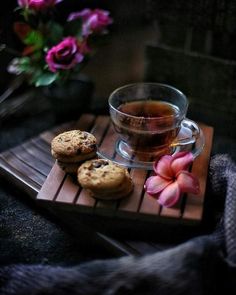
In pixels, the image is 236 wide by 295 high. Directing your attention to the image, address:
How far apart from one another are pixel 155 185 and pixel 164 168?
32 millimetres

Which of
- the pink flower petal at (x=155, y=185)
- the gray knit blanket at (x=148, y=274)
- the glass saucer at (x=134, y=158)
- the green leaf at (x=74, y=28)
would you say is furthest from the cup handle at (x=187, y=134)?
the green leaf at (x=74, y=28)

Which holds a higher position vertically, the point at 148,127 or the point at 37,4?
the point at 37,4

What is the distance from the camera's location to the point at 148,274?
69 centimetres

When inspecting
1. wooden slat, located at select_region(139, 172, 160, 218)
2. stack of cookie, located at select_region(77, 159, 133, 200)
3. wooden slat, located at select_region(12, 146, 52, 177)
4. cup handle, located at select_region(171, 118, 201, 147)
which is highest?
stack of cookie, located at select_region(77, 159, 133, 200)

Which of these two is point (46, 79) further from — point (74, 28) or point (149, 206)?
point (149, 206)

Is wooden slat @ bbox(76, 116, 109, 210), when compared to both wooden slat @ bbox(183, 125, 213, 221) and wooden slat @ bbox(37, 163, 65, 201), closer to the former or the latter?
wooden slat @ bbox(37, 163, 65, 201)

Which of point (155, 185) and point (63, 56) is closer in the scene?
point (155, 185)

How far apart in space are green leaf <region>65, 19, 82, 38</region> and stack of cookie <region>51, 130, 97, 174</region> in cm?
31

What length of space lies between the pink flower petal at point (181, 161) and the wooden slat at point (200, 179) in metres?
0.04

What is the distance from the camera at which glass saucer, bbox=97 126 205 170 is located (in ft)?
2.86

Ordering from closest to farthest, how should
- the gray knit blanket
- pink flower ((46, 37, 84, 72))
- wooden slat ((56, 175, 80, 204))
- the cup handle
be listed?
the gray knit blanket < wooden slat ((56, 175, 80, 204)) < the cup handle < pink flower ((46, 37, 84, 72))

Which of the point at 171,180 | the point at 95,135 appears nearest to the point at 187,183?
the point at 171,180

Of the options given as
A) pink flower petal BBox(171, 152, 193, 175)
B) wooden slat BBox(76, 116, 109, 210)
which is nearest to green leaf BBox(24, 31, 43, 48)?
wooden slat BBox(76, 116, 109, 210)

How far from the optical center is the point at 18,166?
3.15ft
